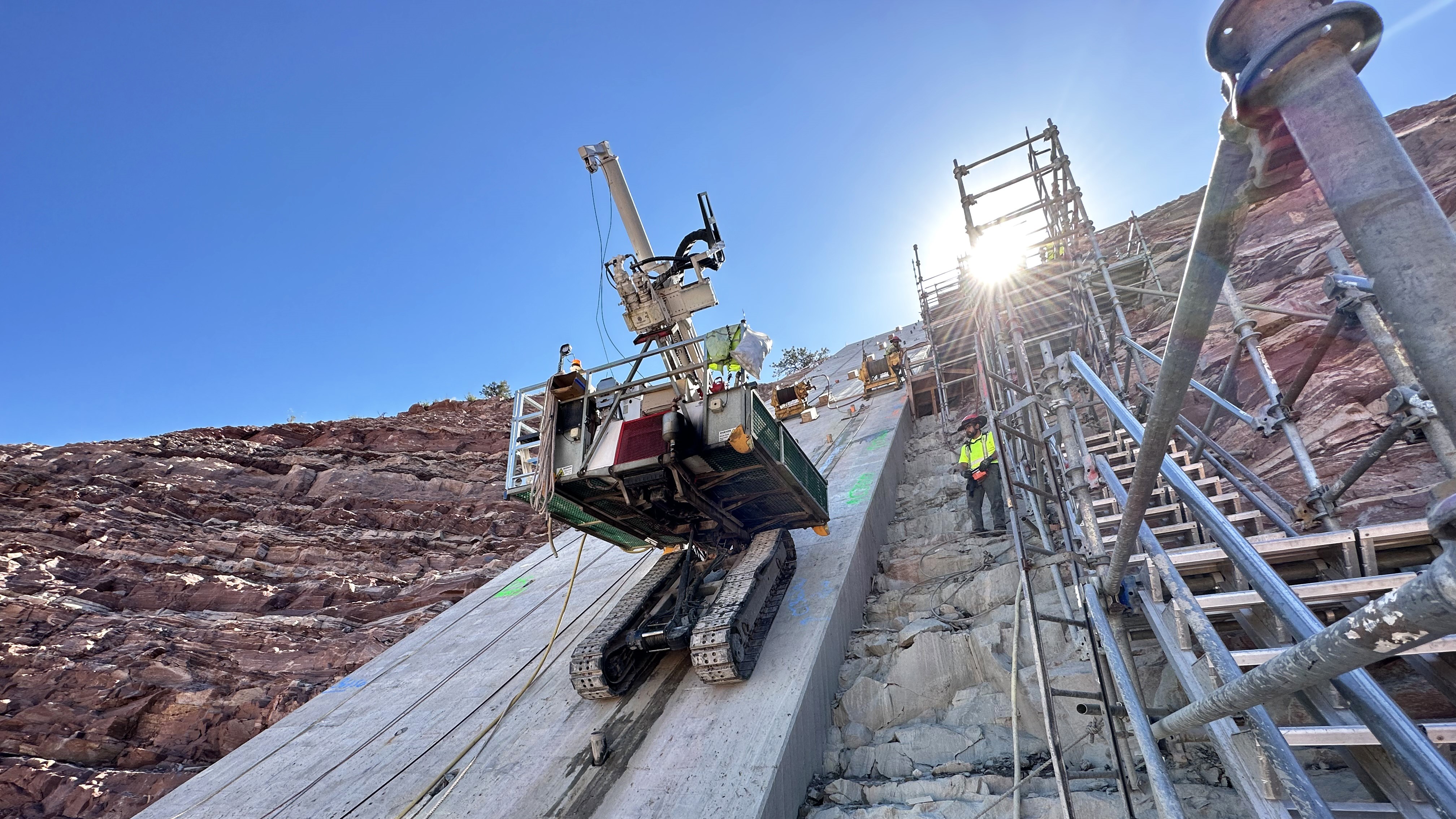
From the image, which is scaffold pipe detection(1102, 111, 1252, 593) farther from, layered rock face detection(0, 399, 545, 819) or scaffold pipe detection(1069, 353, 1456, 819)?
layered rock face detection(0, 399, 545, 819)

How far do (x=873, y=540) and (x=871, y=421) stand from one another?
619 centimetres

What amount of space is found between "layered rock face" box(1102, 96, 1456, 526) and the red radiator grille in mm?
4741

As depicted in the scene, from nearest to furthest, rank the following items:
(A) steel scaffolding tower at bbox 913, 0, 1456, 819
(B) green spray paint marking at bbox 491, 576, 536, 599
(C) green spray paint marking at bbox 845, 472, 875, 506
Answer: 1. (A) steel scaffolding tower at bbox 913, 0, 1456, 819
2. (C) green spray paint marking at bbox 845, 472, 875, 506
3. (B) green spray paint marking at bbox 491, 576, 536, 599

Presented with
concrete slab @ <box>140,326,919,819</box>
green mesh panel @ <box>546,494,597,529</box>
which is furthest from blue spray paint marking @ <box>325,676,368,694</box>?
green mesh panel @ <box>546,494,597,529</box>

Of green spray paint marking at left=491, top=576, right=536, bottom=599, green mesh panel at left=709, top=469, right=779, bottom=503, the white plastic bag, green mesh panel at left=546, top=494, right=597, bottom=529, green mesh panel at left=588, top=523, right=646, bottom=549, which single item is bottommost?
green spray paint marking at left=491, top=576, right=536, bottom=599

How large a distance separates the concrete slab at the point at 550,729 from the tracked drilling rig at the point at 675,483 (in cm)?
41

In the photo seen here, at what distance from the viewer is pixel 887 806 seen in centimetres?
471

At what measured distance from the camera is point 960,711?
5.59 meters

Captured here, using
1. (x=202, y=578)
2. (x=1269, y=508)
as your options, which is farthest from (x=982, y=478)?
(x=202, y=578)

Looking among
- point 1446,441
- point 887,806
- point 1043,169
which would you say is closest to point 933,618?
point 887,806

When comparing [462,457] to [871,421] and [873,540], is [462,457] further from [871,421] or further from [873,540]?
[873,540]

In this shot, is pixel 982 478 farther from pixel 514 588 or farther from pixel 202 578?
pixel 202 578

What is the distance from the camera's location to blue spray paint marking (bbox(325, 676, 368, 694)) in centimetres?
865

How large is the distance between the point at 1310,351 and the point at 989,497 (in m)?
4.09
